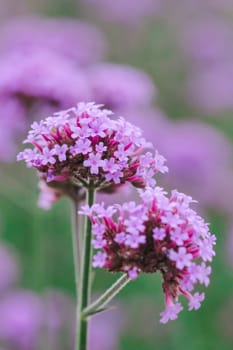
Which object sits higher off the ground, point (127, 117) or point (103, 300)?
point (127, 117)

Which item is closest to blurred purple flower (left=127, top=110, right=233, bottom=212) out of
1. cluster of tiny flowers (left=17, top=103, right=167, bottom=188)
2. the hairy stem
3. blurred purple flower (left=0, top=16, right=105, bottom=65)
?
blurred purple flower (left=0, top=16, right=105, bottom=65)

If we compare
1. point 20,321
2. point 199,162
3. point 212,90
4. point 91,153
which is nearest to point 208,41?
point 212,90

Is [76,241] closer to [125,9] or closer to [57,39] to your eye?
[57,39]

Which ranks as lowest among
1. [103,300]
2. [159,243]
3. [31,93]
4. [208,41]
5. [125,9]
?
[103,300]

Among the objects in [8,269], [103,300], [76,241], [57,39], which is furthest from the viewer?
[57,39]

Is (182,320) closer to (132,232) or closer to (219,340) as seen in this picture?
(219,340)

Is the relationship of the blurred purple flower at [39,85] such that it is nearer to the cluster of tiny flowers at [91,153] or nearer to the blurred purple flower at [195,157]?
the cluster of tiny flowers at [91,153]

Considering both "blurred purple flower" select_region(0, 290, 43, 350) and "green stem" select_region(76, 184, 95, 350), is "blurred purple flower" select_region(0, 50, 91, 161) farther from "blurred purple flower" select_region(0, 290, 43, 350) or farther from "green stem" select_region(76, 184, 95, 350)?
"green stem" select_region(76, 184, 95, 350)
